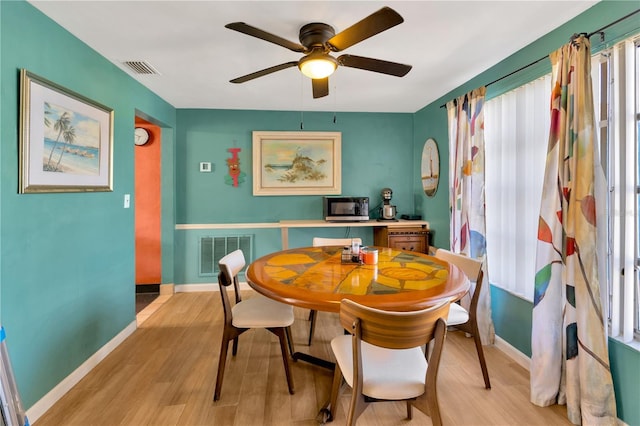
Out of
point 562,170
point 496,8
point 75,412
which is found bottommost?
point 75,412

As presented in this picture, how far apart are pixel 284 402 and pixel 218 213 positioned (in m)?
2.65

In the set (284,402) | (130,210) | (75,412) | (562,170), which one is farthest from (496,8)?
(75,412)

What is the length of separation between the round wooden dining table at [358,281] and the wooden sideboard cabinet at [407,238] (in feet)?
4.28

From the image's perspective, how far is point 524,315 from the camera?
229 centimetres

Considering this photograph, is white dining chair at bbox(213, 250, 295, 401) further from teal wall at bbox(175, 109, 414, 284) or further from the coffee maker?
the coffee maker

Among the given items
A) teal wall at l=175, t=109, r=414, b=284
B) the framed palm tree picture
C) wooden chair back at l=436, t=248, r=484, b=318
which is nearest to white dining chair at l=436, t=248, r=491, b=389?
wooden chair back at l=436, t=248, r=484, b=318

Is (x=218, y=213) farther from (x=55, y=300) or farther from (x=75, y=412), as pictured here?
(x=75, y=412)

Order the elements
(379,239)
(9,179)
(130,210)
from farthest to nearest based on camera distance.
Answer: (379,239), (130,210), (9,179)

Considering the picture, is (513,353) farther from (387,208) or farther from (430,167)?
(430,167)

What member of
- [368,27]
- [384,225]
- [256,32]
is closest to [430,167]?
[384,225]

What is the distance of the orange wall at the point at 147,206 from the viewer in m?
3.90

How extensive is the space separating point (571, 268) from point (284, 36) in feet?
7.27

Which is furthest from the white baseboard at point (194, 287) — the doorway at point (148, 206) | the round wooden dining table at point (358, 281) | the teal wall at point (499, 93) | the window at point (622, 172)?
the window at point (622, 172)

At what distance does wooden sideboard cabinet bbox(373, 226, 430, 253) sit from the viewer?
3596 millimetres
